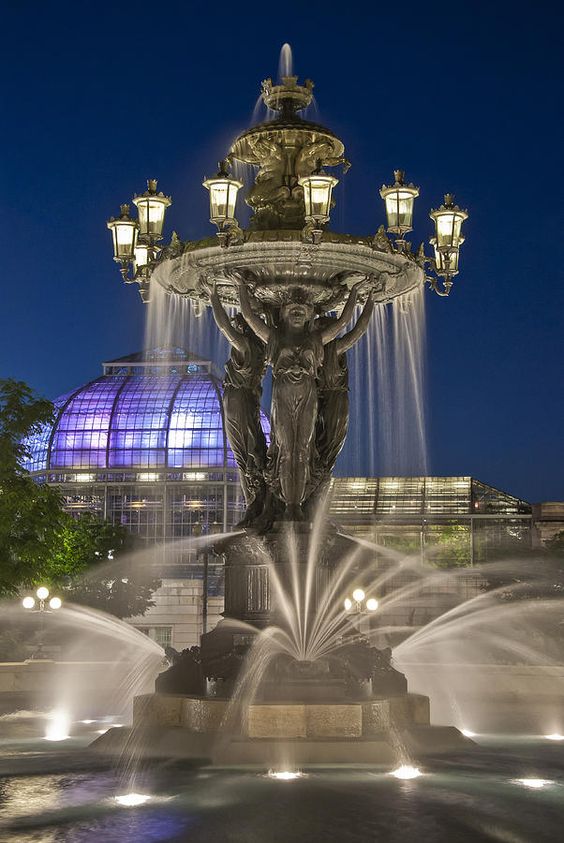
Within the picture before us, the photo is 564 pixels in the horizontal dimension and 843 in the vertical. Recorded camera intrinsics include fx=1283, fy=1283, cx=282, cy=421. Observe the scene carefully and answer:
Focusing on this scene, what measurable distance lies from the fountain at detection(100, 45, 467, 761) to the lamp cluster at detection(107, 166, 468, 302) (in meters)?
0.02

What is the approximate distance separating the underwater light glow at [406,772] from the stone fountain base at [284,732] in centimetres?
24

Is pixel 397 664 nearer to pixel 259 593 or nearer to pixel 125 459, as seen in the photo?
pixel 259 593

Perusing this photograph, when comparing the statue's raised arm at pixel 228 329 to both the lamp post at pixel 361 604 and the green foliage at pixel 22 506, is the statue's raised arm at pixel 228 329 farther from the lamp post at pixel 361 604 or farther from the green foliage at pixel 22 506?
the green foliage at pixel 22 506

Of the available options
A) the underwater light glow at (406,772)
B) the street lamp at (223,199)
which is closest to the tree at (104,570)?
the street lamp at (223,199)

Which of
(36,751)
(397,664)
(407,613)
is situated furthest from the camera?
(407,613)

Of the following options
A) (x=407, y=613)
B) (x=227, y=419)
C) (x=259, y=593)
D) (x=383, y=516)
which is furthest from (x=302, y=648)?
(x=383, y=516)

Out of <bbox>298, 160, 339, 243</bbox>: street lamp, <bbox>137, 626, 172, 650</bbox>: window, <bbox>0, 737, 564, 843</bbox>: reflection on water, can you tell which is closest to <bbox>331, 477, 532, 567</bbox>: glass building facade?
<bbox>137, 626, 172, 650</bbox>: window

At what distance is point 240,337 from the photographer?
13430 mm

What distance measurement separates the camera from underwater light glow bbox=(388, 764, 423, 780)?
932 centimetres

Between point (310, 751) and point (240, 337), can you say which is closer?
point (310, 751)

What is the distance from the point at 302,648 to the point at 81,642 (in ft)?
95.9

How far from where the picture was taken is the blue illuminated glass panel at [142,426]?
276 ft

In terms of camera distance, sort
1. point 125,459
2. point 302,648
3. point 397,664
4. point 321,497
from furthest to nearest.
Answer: point 125,459
point 397,664
point 321,497
point 302,648

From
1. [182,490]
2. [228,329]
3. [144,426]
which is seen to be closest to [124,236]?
[228,329]
